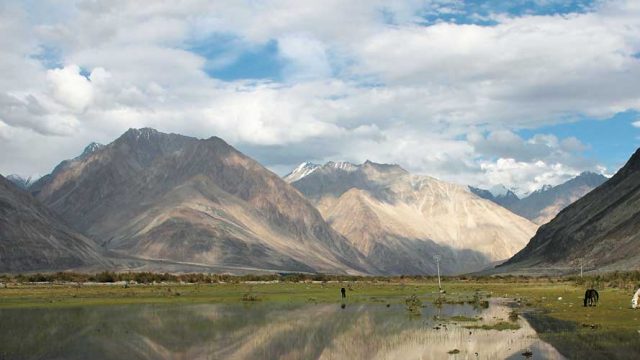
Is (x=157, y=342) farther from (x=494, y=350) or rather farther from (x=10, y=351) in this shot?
(x=494, y=350)

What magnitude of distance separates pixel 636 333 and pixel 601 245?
153 meters

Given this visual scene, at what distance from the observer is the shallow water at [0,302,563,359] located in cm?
3772

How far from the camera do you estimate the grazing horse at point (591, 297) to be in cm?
5788

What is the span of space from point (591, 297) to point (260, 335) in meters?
29.6

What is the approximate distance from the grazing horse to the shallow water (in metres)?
6.80

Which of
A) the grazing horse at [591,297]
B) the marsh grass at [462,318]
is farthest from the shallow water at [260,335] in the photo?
the grazing horse at [591,297]

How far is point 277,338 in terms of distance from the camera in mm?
44406

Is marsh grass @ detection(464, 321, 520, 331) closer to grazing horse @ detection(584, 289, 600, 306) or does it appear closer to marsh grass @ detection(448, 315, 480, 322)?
marsh grass @ detection(448, 315, 480, 322)

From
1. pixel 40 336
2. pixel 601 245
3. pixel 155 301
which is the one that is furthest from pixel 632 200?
pixel 40 336

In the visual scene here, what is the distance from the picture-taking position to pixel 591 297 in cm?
5838

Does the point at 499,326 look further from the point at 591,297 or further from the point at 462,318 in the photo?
the point at 591,297

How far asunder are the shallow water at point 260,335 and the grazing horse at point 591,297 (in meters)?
6.80

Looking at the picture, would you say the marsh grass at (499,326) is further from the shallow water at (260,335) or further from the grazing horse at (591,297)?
the grazing horse at (591,297)

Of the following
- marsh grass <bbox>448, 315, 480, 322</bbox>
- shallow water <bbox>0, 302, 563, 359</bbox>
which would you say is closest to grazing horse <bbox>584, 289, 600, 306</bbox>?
shallow water <bbox>0, 302, 563, 359</bbox>
